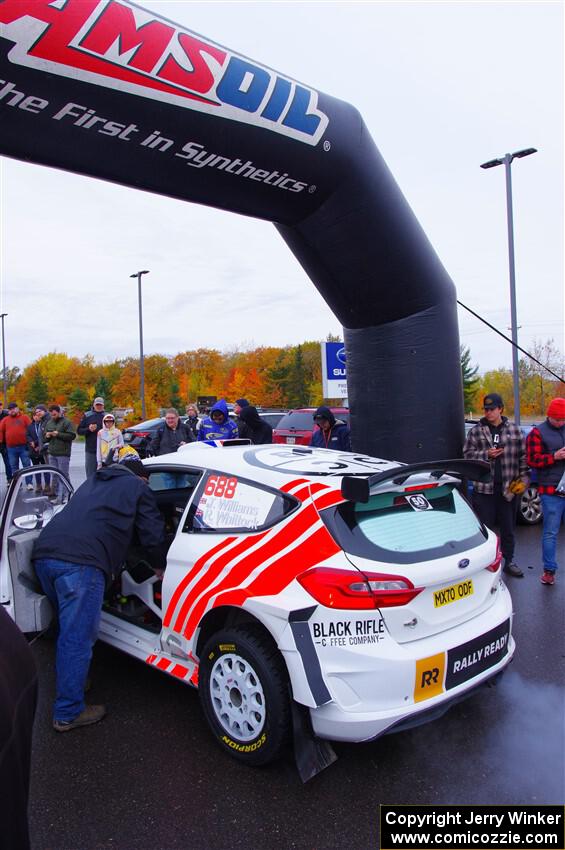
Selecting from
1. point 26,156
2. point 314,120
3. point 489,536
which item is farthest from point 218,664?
point 314,120

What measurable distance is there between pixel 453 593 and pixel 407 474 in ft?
2.06

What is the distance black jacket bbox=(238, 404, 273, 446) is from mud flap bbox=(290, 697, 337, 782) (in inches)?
224

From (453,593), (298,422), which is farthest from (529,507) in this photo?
(453,593)

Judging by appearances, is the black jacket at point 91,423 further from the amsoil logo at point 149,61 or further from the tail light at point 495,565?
the tail light at point 495,565

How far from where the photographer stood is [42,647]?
4.59 meters

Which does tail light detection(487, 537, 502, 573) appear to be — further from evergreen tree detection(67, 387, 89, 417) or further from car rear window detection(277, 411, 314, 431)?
evergreen tree detection(67, 387, 89, 417)

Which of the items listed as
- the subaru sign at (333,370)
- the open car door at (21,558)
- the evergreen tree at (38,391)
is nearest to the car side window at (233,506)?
the open car door at (21,558)

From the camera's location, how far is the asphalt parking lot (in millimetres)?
2570

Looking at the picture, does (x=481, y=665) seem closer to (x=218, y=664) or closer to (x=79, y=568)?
(x=218, y=664)

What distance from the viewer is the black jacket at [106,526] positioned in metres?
3.45

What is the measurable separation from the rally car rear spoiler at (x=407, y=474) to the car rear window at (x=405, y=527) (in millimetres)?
107

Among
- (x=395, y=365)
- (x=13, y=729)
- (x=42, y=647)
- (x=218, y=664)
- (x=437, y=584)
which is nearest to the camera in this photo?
(x=13, y=729)

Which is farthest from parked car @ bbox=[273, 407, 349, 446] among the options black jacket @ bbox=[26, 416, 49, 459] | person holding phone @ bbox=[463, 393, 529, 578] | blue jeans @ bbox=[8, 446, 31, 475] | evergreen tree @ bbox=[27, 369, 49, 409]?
evergreen tree @ bbox=[27, 369, 49, 409]

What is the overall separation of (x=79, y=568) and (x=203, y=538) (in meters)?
0.73
